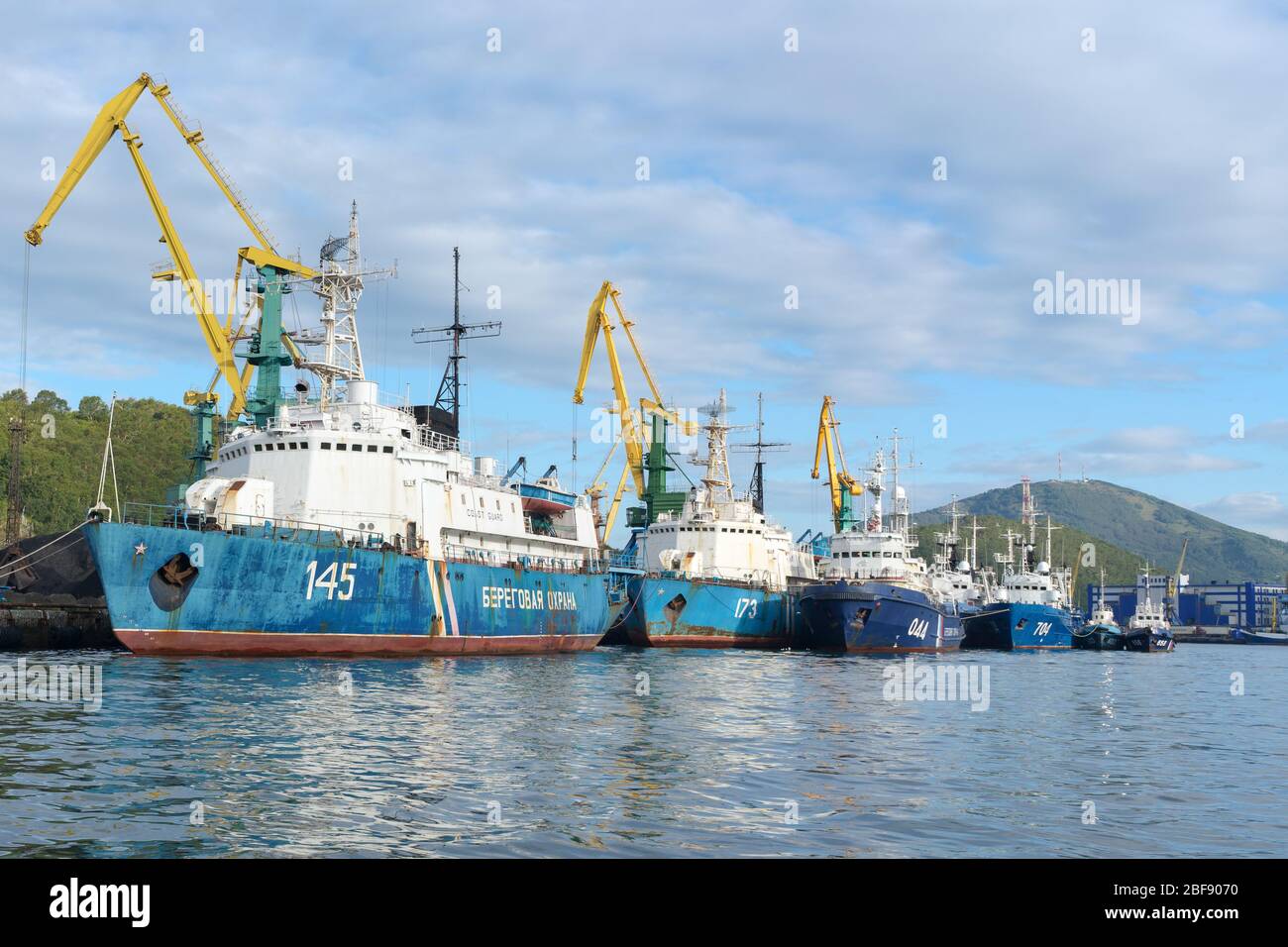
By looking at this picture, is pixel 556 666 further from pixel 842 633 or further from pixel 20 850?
pixel 20 850

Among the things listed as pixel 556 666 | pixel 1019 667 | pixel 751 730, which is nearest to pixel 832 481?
pixel 1019 667

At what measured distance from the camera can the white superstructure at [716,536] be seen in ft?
248

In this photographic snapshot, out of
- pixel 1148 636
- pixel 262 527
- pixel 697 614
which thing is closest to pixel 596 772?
pixel 262 527

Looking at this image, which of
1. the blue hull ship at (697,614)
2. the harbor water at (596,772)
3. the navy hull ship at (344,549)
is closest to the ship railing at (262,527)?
the navy hull ship at (344,549)

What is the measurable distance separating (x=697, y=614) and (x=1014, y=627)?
32850mm

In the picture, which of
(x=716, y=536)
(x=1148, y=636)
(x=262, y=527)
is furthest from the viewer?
(x=1148, y=636)

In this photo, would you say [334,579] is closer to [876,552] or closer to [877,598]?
[877,598]

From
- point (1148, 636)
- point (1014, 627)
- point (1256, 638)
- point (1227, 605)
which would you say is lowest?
point (1256, 638)

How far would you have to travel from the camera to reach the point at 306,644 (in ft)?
124

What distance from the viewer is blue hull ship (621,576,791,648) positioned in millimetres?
64812

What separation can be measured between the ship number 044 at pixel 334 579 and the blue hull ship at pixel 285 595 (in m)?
0.04

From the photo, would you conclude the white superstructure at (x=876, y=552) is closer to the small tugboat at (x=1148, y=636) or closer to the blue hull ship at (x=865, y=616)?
the blue hull ship at (x=865, y=616)

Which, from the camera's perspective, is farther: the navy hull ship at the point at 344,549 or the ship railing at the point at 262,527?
the ship railing at the point at 262,527

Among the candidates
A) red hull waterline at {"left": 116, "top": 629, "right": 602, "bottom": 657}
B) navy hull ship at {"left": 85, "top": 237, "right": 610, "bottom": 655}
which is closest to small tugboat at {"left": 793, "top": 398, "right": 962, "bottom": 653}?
navy hull ship at {"left": 85, "top": 237, "right": 610, "bottom": 655}
